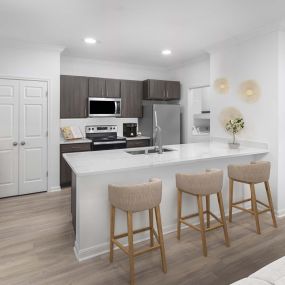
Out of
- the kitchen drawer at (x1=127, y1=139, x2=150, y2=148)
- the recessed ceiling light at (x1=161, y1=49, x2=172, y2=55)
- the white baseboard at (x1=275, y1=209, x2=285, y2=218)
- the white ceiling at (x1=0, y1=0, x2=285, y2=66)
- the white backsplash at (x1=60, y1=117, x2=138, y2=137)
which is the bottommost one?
the white baseboard at (x1=275, y1=209, x2=285, y2=218)

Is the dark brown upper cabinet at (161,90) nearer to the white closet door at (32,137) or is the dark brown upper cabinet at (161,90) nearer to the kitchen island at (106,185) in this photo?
the white closet door at (32,137)

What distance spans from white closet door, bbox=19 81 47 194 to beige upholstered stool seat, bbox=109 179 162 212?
271 centimetres

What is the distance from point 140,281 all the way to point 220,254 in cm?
89

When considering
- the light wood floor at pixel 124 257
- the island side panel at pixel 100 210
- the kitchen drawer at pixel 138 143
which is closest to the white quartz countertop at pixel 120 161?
the island side panel at pixel 100 210

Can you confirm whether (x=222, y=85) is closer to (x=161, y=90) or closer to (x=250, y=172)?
(x=161, y=90)

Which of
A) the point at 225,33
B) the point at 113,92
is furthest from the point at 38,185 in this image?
the point at 225,33

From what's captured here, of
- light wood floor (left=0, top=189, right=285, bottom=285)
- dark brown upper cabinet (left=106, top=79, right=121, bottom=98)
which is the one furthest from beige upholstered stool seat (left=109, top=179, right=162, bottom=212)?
dark brown upper cabinet (left=106, top=79, right=121, bottom=98)

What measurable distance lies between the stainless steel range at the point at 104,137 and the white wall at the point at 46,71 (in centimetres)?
80

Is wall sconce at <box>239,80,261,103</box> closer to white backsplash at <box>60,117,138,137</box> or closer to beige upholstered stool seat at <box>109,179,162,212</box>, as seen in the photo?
beige upholstered stool seat at <box>109,179,162,212</box>

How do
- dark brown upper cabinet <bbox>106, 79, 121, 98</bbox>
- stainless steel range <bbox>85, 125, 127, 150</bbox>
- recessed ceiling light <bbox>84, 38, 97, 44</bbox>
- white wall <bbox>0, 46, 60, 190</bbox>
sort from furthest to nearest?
dark brown upper cabinet <bbox>106, 79, 121, 98</bbox>, stainless steel range <bbox>85, 125, 127, 150</bbox>, white wall <bbox>0, 46, 60, 190</bbox>, recessed ceiling light <bbox>84, 38, 97, 44</bbox>

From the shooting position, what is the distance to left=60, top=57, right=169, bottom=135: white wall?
198 inches

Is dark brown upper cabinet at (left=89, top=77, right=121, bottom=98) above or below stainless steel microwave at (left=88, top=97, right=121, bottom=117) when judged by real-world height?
above

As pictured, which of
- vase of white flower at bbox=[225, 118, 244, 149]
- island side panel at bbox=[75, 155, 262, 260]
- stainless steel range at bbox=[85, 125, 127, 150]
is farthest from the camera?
stainless steel range at bbox=[85, 125, 127, 150]

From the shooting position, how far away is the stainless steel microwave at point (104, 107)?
4.99m
